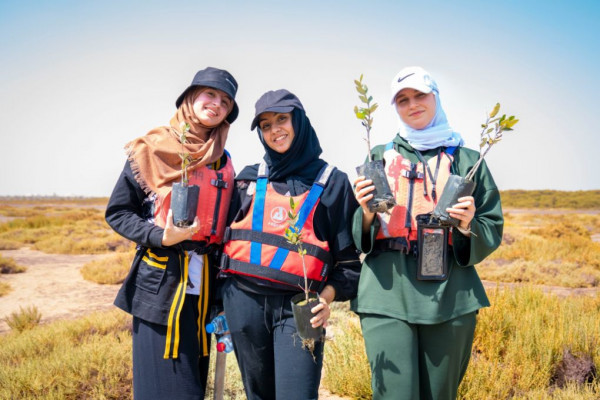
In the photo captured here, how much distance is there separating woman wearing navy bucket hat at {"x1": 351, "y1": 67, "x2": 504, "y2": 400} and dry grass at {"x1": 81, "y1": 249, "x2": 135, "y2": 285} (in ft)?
35.1

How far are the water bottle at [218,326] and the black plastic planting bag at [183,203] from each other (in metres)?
0.64

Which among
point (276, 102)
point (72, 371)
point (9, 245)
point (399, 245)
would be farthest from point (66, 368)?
point (9, 245)

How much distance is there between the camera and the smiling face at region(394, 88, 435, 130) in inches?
87.9

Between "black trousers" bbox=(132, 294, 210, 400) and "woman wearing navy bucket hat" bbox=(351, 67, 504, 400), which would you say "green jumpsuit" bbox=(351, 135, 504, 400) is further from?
"black trousers" bbox=(132, 294, 210, 400)

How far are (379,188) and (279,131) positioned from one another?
744 millimetres

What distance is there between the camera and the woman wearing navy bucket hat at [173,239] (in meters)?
2.33

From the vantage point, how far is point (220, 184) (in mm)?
2533

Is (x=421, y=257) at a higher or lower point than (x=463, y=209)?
lower

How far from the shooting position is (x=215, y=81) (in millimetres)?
2523

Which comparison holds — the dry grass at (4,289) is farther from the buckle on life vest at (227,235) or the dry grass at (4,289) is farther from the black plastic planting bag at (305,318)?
the black plastic planting bag at (305,318)

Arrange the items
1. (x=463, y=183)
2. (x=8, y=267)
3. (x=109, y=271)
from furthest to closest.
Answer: (x=8, y=267), (x=109, y=271), (x=463, y=183)

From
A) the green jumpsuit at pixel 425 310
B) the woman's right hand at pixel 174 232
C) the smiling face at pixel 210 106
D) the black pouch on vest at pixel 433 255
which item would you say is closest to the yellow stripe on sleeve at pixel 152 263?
the woman's right hand at pixel 174 232

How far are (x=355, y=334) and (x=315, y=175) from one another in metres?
2.96

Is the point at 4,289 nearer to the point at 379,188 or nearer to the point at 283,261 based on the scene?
the point at 283,261
